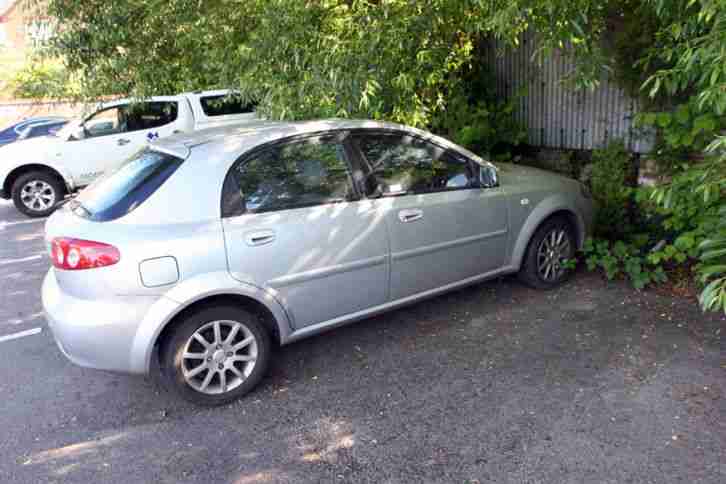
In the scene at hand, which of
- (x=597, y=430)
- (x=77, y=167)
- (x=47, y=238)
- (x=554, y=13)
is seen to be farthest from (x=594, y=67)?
(x=77, y=167)

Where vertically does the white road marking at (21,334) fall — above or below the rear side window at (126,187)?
below

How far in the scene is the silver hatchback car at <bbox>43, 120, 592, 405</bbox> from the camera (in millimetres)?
3564

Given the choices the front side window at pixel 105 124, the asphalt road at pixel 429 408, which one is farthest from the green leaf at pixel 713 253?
the front side window at pixel 105 124

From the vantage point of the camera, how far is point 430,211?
453 cm

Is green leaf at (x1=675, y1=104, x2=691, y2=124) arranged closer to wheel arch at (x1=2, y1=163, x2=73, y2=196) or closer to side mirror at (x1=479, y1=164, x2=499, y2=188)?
side mirror at (x1=479, y1=164, x2=499, y2=188)

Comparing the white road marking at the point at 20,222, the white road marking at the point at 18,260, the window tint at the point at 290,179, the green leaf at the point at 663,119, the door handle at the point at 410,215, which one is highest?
the green leaf at the point at 663,119

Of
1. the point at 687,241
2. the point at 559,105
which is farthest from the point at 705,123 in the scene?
the point at 559,105

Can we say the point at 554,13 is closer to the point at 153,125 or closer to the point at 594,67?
the point at 594,67

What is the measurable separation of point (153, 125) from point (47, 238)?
21.1 ft

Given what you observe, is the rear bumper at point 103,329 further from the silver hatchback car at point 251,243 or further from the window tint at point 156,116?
the window tint at point 156,116

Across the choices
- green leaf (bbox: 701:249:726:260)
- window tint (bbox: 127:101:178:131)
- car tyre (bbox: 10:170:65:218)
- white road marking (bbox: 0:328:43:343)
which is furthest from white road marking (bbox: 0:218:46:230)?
green leaf (bbox: 701:249:726:260)

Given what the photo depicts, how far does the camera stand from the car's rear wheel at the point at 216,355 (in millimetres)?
3709

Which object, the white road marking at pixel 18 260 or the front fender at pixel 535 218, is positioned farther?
the white road marking at pixel 18 260

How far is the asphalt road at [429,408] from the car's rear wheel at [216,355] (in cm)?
13
